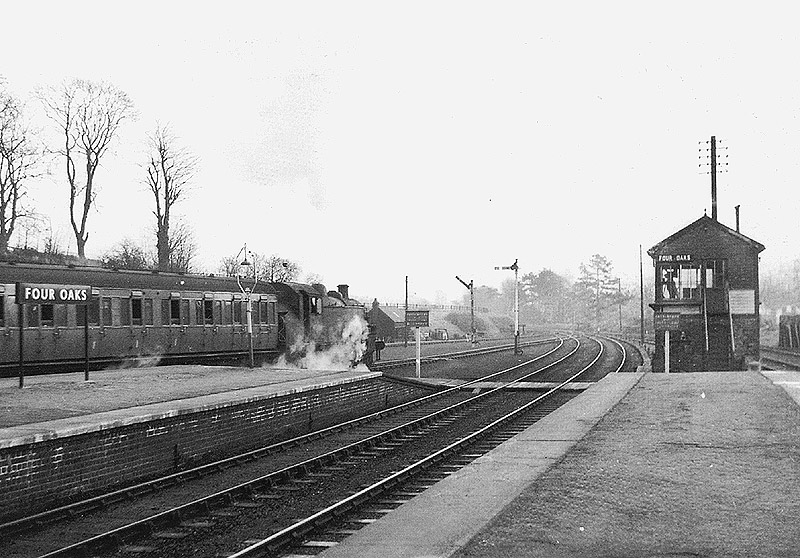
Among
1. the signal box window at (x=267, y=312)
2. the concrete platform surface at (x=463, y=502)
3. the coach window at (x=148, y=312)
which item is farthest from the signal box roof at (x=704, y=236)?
the coach window at (x=148, y=312)

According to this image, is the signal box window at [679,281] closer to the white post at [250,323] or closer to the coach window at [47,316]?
the white post at [250,323]

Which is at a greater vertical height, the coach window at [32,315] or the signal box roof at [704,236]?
the signal box roof at [704,236]

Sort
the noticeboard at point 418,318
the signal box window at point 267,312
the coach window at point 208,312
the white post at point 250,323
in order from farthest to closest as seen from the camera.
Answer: the noticeboard at point 418,318, the signal box window at point 267,312, the coach window at point 208,312, the white post at point 250,323

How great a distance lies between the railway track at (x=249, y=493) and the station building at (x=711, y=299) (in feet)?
72.9

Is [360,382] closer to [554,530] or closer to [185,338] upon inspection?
[185,338]

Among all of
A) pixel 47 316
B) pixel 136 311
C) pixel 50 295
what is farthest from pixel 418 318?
pixel 50 295

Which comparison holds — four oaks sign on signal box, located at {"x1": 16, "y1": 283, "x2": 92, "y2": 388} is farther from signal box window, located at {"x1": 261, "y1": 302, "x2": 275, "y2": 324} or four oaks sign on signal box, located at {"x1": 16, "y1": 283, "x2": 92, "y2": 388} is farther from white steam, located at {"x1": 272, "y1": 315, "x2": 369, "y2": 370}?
white steam, located at {"x1": 272, "y1": 315, "x2": 369, "y2": 370}

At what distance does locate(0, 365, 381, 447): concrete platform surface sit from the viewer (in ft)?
40.2

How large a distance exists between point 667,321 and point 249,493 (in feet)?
81.4

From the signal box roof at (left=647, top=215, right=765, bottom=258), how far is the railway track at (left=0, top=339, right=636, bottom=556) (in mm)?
23202

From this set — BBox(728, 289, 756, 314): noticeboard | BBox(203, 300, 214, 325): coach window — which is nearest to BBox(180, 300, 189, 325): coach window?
BBox(203, 300, 214, 325): coach window

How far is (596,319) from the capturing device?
414ft

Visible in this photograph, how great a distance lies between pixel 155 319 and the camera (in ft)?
78.7

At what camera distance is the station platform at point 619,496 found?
8.02 meters
